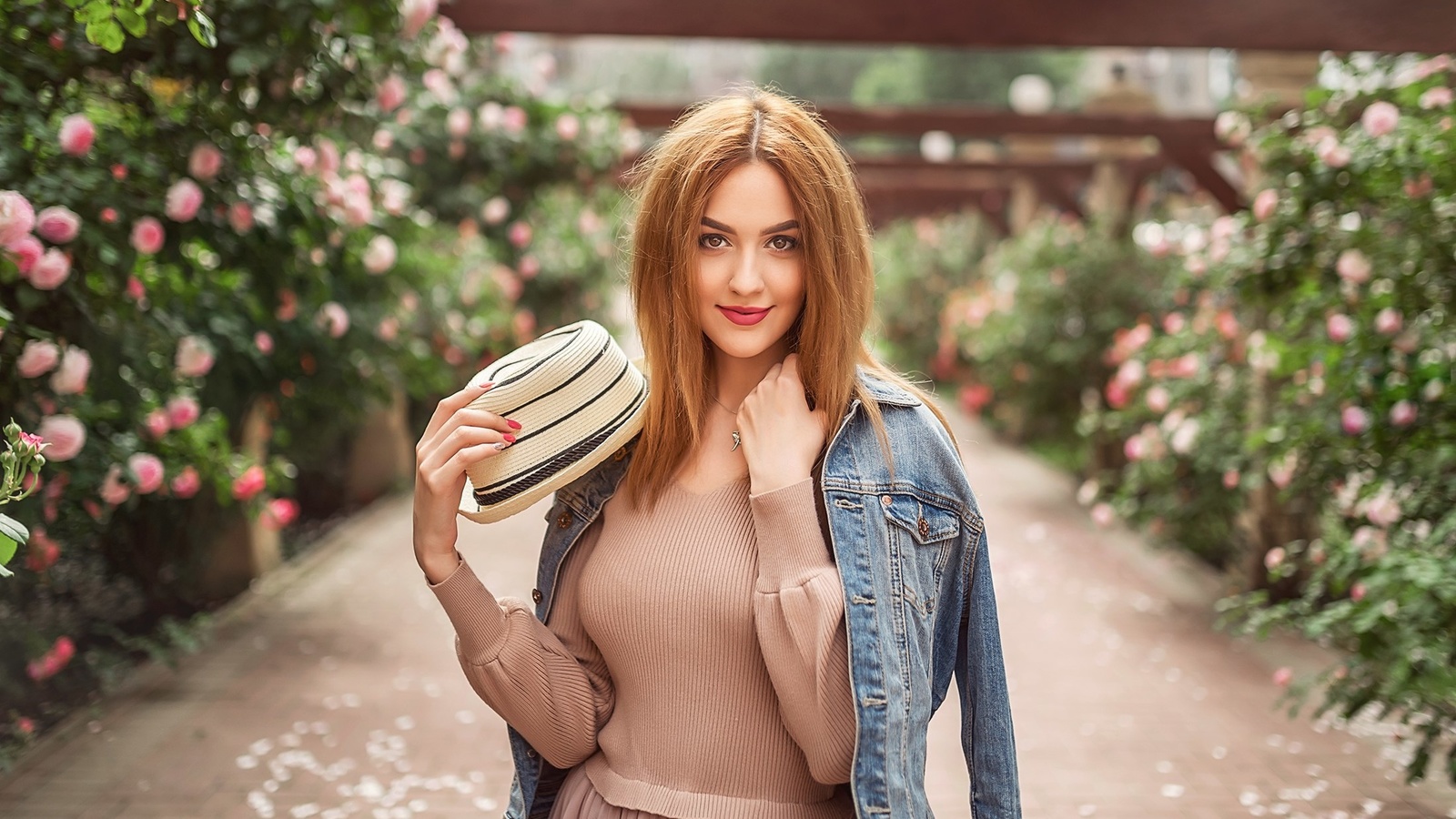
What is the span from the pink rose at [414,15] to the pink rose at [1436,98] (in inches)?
124

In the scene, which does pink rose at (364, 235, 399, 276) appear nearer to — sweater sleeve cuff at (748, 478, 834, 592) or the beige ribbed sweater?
the beige ribbed sweater

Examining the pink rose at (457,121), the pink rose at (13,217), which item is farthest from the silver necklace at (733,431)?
the pink rose at (457,121)

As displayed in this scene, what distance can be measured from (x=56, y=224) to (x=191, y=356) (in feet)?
3.86

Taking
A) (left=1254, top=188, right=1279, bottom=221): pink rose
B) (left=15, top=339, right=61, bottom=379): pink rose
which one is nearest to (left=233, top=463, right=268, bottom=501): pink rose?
(left=15, top=339, right=61, bottom=379): pink rose

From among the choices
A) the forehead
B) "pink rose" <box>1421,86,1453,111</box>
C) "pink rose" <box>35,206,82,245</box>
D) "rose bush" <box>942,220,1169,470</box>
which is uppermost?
"pink rose" <box>1421,86,1453,111</box>

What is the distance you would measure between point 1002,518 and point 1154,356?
225cm

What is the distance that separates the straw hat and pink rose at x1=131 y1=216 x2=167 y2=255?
80.9 inches

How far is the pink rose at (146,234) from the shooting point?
10.9 ft

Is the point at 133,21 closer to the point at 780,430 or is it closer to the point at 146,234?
the point at 146,234

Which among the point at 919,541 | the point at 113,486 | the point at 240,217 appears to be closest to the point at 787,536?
the point at 919,541

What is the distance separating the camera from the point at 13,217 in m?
2.68

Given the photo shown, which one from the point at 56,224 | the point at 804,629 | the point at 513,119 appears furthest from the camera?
the point at 513,119

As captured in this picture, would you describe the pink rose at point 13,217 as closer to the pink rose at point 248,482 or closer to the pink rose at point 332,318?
the pink rose at point 248,482

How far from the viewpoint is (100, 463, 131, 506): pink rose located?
3.69 meters
